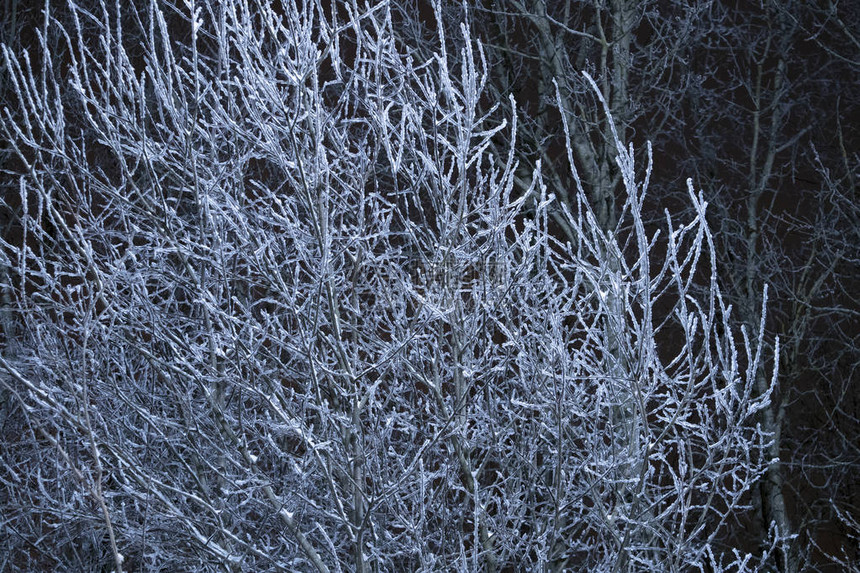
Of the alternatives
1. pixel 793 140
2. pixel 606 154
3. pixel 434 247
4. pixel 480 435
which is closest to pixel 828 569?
pixel 793 140

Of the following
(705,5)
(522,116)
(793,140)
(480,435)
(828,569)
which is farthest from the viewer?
(828,569)

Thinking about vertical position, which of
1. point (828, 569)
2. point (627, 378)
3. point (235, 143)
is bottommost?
point (828, 569)

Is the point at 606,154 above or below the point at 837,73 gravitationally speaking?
above

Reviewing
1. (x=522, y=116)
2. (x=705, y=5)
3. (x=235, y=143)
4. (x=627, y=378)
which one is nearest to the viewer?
(x=627, y=378)

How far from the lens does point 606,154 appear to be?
9930 millimetres

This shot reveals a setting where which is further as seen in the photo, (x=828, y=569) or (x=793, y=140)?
(x=828, y=569)

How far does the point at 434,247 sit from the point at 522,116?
6183mm

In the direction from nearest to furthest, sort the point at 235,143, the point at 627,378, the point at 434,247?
1. the point at 627,378
2. the point at 434,247
3. the point at 235,143

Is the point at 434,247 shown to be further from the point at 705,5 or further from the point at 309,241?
the point at 705,5

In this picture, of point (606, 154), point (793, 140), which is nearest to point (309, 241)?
point (606, 154)

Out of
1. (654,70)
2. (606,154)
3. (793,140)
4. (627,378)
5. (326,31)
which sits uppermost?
(326,31)

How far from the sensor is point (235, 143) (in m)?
4.88

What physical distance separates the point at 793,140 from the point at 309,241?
1020 cm

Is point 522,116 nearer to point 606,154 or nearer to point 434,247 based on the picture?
point 606,154
